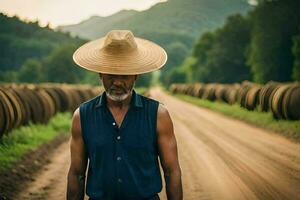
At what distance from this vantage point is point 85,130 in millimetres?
3158

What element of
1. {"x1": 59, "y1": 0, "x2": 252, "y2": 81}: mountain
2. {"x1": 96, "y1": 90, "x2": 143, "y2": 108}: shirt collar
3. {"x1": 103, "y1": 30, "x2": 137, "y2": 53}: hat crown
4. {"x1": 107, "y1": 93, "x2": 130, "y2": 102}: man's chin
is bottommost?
{"x1": 96, "y1": 90, "x2": 143, "y2": 108}: shirt collar

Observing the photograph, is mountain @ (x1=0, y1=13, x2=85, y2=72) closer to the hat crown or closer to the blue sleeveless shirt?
the hat crown

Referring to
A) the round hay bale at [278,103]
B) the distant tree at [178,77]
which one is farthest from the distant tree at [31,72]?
the round hay bale at [278,103]

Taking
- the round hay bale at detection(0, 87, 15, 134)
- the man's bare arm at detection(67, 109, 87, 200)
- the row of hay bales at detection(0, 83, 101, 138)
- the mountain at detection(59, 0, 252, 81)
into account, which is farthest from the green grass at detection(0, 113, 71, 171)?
the mountain at detection(59, 0, 252, 81)

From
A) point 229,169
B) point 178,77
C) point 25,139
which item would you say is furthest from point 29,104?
point 178,77

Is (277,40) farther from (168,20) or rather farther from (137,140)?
(168,20)

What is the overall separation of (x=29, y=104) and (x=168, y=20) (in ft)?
498

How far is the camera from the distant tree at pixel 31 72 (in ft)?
364

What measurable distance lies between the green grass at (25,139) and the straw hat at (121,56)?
6.71 m

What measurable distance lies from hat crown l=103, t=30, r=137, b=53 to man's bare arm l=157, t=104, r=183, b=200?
1.42ft

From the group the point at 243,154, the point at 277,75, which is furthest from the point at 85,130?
the point at 277,75

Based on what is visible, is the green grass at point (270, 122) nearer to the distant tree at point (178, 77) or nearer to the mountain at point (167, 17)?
the mountain at point (167, 17)

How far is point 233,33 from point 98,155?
70.6 metres

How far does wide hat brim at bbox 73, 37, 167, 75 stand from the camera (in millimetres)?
3128
